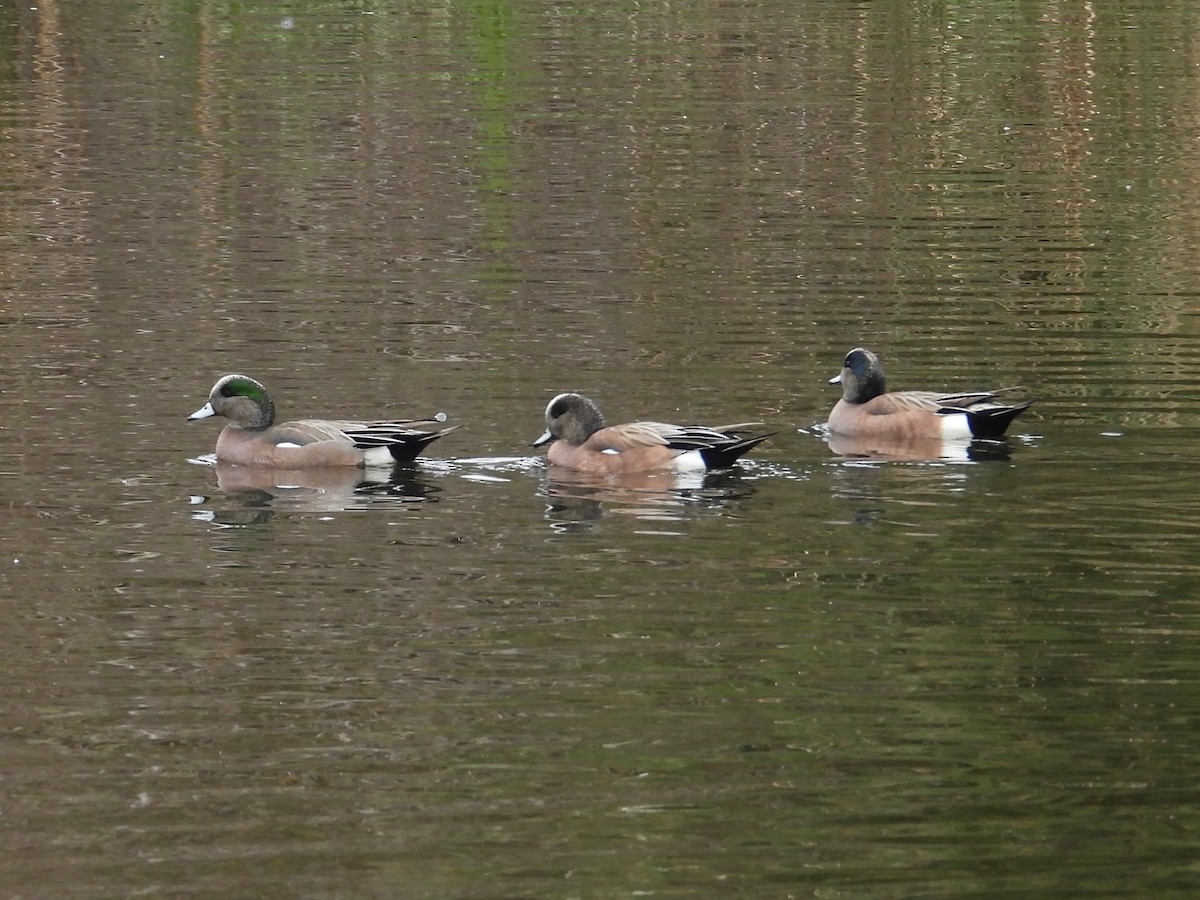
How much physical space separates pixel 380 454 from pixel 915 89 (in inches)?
921

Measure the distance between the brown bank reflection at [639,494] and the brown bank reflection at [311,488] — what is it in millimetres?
780

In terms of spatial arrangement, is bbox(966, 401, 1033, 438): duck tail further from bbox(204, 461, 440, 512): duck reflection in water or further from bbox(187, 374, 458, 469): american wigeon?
bbox(204, 461, 440, 512): duck reflection in water

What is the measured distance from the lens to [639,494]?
14.2 meters

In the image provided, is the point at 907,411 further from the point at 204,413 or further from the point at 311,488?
the point at 204,413

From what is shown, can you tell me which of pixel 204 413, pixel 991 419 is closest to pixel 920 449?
pixel 991 419

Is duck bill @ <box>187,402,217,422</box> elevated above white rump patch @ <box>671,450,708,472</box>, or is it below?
above

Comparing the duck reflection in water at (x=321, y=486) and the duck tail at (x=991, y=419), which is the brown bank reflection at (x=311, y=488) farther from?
the duck tail at (x=991, y=419)

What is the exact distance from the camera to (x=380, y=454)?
14852 mm

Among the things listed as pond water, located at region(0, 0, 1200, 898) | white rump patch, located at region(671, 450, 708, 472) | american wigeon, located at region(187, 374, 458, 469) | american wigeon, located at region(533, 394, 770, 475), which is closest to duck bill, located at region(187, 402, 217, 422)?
american wigeon, located at region(187, 374, 458, 469)

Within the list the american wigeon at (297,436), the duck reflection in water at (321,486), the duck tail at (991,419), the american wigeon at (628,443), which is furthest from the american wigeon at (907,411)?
the duck reflection in water at (321,486)

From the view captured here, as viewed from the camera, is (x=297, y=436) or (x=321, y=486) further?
(x=297, y=436)

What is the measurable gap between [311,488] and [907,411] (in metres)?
3.83

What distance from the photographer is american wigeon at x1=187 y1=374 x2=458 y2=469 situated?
1482cm

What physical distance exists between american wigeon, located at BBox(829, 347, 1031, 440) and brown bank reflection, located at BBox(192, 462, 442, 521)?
2956 millimetres
